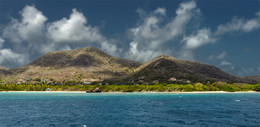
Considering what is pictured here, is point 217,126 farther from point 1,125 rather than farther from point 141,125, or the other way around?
point 1,125

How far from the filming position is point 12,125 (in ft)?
148

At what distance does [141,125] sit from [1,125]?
32.1m

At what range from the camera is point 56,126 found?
143 ft

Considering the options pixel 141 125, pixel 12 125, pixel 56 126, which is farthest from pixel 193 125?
pixel 12 125

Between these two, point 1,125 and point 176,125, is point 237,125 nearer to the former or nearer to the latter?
point 176,125

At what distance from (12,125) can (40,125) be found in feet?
21.2

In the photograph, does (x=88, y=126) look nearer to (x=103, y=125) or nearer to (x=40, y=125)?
(x=103, y=125)

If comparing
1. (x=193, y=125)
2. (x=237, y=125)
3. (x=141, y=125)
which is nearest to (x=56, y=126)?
(x=141, y=125)

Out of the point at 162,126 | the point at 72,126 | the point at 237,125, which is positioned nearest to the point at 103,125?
the point at 72,126

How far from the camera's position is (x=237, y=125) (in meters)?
43.1

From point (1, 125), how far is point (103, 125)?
23615 millimetres

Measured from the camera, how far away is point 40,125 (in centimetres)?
4506

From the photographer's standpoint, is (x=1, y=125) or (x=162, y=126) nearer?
(x=162, y=126)

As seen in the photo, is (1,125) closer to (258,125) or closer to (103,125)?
(103,125)
